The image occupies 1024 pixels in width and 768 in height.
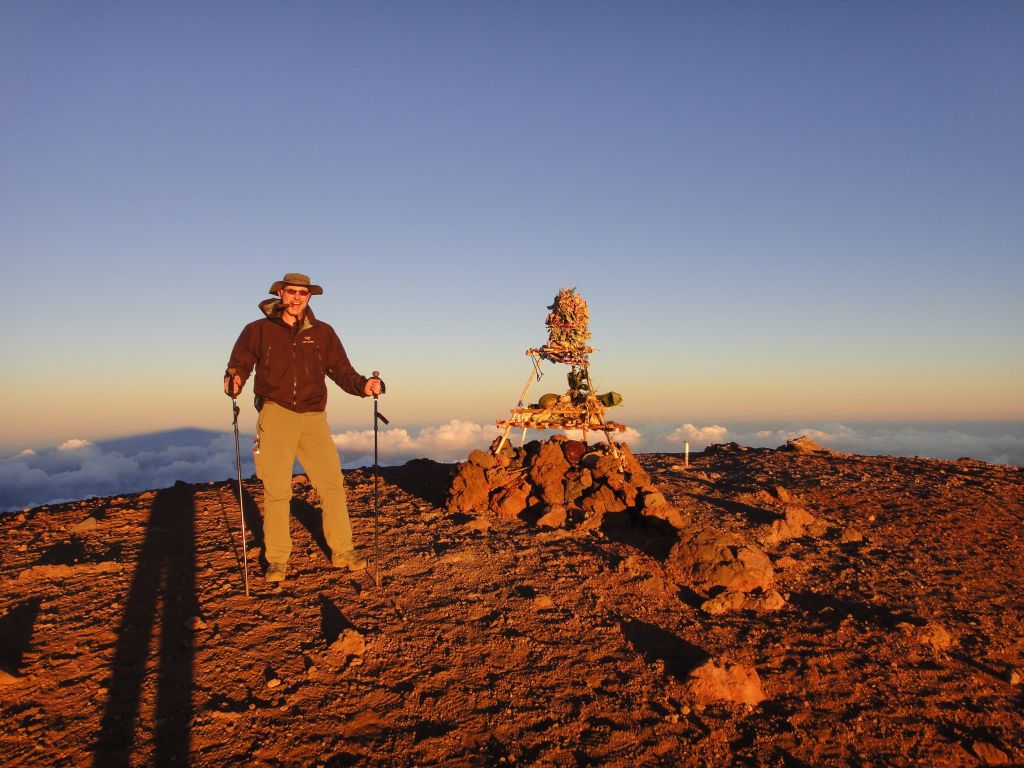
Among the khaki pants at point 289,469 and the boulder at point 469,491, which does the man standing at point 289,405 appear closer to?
the khaki pants at point 289,469

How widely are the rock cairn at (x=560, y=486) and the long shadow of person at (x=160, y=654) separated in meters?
3.75

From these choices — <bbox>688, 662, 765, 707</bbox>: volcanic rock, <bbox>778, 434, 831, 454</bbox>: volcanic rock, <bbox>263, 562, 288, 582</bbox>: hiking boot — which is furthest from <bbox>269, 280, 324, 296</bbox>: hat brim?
<bbox>778, 434, 831, 454</bbox>: volcanic rock

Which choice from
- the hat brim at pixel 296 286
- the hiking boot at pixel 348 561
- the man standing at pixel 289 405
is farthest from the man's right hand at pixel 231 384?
the hiking boot at pixel 348 561

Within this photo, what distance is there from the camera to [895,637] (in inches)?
213

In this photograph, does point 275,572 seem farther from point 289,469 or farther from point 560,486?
point 560,486

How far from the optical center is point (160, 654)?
4805 mm

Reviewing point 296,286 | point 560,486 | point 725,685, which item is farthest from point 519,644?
point 296,286

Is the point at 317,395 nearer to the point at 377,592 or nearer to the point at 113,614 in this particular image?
the point at 377,592

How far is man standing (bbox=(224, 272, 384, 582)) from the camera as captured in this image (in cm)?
637

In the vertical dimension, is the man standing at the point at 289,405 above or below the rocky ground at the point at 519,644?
above

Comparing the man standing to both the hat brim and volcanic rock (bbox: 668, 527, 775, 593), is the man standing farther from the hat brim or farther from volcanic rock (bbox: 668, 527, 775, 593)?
volcanic rock (bbox: 668, 527, 775, 593)

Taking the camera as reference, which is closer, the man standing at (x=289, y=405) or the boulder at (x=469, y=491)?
the man standing at (x=289, y=405)

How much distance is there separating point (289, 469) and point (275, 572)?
1083 mm

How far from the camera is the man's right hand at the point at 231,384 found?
612cm
